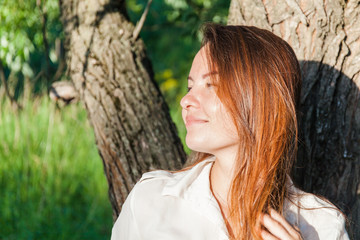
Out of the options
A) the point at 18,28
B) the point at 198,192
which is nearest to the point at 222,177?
the point at 198,192

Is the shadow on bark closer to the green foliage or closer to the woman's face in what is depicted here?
the woman's face

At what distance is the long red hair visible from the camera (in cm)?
165

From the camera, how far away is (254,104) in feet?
5.41

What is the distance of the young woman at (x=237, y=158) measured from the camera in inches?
65.2

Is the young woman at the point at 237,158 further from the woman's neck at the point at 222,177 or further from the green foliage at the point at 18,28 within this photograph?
the green foliage at the point at 18,28

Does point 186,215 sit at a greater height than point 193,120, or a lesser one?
lesser

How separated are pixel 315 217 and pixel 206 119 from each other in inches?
22.4

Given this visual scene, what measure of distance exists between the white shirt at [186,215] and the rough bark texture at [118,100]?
0.53 metres

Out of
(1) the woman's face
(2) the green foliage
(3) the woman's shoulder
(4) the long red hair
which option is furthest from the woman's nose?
(2) the green foliage

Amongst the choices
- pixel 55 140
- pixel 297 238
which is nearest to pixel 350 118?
pixel 297 238

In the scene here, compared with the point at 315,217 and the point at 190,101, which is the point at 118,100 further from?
the point at 315,217

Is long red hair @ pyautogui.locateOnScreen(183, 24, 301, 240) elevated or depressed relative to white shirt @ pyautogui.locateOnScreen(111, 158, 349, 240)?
elevated

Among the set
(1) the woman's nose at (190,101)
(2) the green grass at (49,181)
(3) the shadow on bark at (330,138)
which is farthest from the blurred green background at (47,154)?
(1) the woman's nose at (190,101)

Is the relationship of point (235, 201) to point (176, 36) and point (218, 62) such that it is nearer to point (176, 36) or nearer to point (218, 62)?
point (218, 62)
